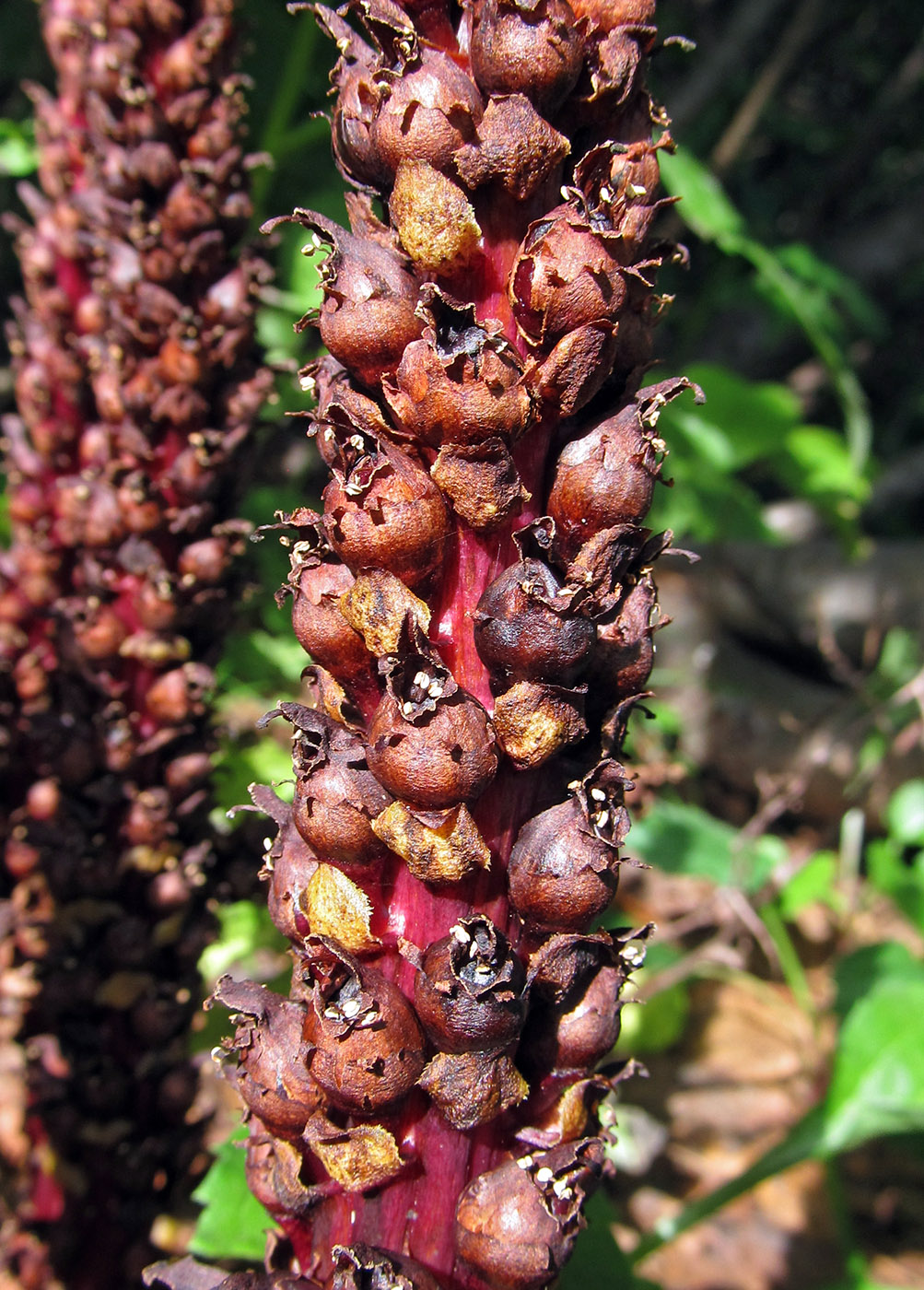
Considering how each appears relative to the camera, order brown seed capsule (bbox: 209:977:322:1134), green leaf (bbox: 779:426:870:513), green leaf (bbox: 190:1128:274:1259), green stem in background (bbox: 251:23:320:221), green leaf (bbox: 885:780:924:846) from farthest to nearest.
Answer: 1. green leaf (bbox: 779:426:870:513)
2. green leaf (bbox: 885:780:924:846)
3. green stem in background (bbox: 251:23:320:221)
4. green leaf (bbox: 190:1128:274:1259)
5. brown seed capsule (bbox: 209:977:322:1134)

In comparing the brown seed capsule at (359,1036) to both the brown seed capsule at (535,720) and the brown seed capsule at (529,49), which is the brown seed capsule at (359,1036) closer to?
the brown seed capsule at (535,720)

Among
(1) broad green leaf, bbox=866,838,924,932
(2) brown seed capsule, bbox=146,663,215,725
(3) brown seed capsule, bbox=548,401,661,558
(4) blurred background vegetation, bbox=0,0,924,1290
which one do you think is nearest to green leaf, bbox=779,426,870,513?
(4) blurred background vegetation, bbox=0,0,924,1290

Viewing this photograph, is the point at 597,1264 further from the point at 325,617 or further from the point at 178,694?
the point at 325,617

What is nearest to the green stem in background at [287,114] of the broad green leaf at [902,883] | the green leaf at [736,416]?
the green leaf at [736,416]

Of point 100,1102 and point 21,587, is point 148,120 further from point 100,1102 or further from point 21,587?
point 100,1102

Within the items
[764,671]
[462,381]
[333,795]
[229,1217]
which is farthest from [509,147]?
[764,671]

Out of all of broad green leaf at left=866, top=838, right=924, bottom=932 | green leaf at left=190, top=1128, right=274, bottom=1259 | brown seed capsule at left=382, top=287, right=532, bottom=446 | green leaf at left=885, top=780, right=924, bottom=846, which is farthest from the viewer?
green leaf at left=885, top=780, right=924, bottom=846

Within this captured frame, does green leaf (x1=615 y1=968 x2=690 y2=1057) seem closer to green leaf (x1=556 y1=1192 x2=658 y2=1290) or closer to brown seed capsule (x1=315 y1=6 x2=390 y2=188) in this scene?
green leaf (x1=556 y1=1192 x2=658 y2=1290)
